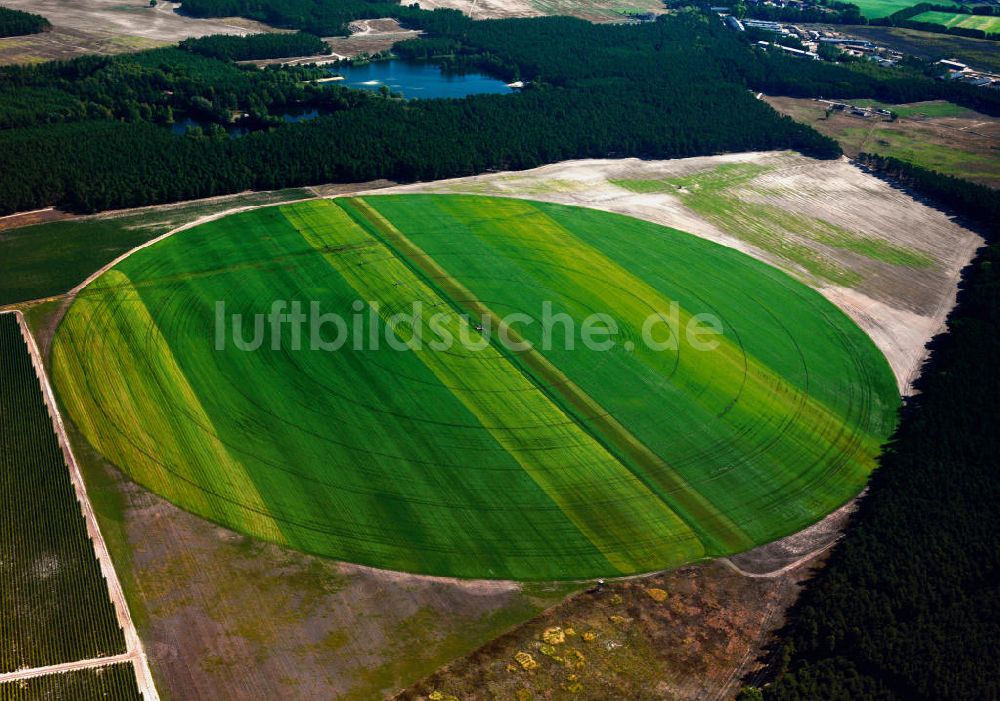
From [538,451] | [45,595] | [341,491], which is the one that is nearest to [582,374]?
[538,451]

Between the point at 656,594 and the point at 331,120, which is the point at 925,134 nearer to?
the point at 331,120

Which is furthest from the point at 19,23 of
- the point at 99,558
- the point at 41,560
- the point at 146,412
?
the point at 99,558

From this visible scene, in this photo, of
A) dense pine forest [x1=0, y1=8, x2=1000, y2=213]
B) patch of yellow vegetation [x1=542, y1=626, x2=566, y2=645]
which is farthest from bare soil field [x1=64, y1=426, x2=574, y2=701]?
dense pine forest [x1=0, y1=8, x2=1000, y2=213]

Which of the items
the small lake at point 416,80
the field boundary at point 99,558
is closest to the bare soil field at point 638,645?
the field boundary at point 99,558

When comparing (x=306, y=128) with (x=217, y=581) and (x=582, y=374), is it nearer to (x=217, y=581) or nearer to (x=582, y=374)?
(x=582, y=374)

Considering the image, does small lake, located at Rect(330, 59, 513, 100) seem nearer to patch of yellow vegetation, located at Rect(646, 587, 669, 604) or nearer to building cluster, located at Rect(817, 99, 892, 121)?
building cluster, located at Rect(817, 99, 892, 121)
